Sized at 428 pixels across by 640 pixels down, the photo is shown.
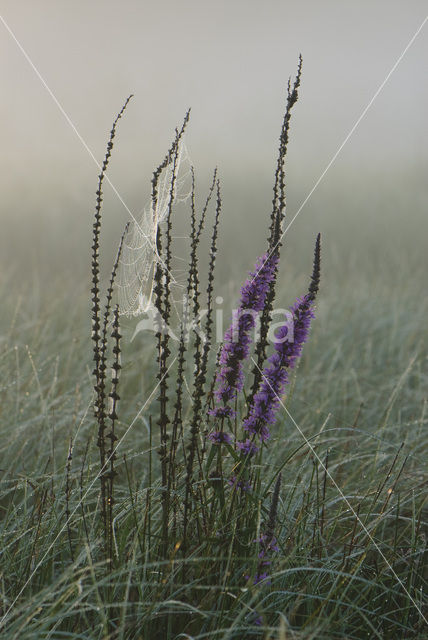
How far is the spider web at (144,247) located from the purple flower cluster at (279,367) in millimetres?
551

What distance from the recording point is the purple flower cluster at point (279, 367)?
212 centimetres

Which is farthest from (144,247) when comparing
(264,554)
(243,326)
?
(264,554)

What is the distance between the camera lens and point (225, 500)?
8.21 ft

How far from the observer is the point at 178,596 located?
87.4 inches

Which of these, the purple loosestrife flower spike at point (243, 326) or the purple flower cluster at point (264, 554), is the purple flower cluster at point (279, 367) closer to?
the purple loosestrife flower spike at point (243, 326)

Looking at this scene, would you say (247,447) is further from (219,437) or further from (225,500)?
(225,500)

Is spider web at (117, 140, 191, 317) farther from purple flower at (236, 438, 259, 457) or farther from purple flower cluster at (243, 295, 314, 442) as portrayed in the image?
purple flower at (236, 438, 259, 457)

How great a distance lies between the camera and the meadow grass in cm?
212

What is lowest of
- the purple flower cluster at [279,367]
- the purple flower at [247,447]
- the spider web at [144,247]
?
the purple flower at [247,447]

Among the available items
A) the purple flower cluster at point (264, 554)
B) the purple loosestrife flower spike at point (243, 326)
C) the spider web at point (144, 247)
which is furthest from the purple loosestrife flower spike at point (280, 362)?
the spider web at point (144, 247)

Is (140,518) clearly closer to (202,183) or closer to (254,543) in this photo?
(254,543)

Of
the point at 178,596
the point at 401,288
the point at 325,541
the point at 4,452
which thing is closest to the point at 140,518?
the point at 178,596

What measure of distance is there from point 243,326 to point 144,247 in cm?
75

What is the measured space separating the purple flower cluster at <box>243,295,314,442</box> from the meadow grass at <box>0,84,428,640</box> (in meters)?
0.19
